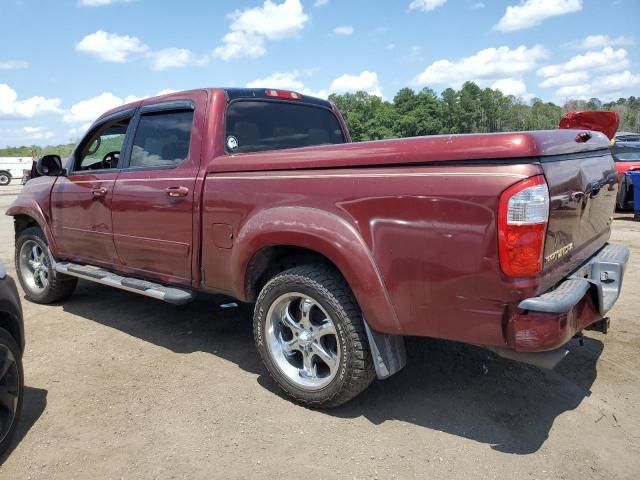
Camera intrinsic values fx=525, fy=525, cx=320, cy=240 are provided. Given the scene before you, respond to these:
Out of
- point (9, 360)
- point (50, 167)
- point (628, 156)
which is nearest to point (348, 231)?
point (9, 360)

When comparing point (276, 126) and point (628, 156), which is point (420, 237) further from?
point (628, 156)

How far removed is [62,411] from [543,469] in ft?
9.16

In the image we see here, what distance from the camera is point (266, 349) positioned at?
3385mm

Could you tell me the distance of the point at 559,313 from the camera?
2391 mm

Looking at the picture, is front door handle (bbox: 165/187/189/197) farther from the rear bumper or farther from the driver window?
the rear bumper

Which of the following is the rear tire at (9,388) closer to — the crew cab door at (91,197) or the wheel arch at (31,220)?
the crew cab door at (91,197)

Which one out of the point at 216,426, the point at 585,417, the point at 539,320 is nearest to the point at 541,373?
the point at 585,417

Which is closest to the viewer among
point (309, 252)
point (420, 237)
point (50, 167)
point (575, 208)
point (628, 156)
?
point (420, 237)

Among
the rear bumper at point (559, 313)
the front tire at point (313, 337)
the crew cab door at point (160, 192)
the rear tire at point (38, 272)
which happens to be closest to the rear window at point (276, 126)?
the crew cab door at point (160, 192)

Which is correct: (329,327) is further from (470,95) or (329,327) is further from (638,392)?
(470,95)

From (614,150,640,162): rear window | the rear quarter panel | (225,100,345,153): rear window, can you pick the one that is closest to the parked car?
(614,150,640,162): rear window

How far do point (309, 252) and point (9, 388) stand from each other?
1.83m

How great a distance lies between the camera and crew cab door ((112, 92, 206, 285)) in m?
3.75

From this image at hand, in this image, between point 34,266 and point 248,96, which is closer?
point 248,96
